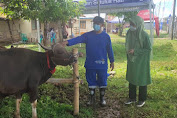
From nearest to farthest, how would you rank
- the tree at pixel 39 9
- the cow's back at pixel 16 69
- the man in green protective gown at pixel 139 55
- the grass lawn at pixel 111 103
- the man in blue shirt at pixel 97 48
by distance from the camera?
the cow's back at pixel 16 69 < the grass lawn at pixel 111 103 < the man in blue shirt at pixel 97 48 < the man in green protective gown at pixel 139 55 < the tree at pixel 39 9

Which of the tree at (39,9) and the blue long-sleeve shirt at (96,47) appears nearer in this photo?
the blue long-sleeve shirt at (96,47)

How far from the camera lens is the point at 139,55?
3945mm

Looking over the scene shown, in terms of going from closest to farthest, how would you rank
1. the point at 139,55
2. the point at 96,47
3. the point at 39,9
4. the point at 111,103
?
the point at 96,47, the point at 139,55, the point at 111,103, the point at 39,9

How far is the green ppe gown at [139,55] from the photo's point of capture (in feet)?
12.7

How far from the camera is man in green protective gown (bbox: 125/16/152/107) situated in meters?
3.87

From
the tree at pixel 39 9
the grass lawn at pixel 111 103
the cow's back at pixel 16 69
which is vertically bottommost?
the grass lawn at pixel 111 103

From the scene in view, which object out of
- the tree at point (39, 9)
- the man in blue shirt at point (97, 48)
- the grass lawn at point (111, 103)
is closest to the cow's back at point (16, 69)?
the grass lawn at point (111, 103)

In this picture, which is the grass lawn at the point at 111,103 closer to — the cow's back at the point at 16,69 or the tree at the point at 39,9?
the cow's back at the point at 16,69

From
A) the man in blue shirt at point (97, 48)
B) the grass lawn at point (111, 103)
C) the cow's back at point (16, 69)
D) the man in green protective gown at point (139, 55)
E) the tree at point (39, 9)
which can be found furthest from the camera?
the tree at point (39, 9)

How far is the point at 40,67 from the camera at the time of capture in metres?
3.03

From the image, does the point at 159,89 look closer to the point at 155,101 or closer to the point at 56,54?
the point at 155,101

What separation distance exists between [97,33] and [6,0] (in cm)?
279

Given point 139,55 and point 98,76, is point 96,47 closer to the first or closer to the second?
point 98,76

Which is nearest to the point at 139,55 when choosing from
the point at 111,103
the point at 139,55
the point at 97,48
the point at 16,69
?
the point at 139,55
